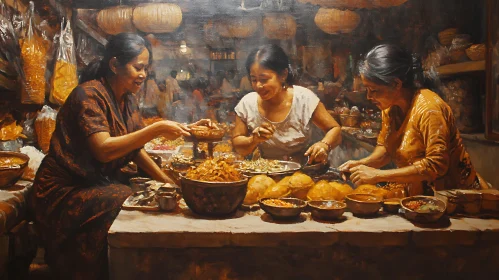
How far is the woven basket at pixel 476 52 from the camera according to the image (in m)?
3.58

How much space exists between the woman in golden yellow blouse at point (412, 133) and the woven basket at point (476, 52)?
69 centimetres

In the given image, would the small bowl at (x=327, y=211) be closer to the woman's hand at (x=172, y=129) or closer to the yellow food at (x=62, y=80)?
the woman's hand at (x=172, y=129)

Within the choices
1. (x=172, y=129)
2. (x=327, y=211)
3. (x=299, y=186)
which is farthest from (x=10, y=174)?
(x=327, y=211)

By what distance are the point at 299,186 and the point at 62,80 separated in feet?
7.23

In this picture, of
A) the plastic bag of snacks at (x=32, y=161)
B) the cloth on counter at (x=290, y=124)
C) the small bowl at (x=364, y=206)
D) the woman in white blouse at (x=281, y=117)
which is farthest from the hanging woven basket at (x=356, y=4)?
the plastic bag of snacks at (x=32, y=161)

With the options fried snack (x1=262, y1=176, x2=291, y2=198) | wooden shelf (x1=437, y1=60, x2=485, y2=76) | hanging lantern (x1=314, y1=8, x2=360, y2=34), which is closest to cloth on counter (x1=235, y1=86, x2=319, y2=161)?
hanging lantern (x1=314, y1=8, x2=360, y2=34)

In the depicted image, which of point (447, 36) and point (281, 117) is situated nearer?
point (447, 36)

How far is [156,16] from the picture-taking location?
3580mm

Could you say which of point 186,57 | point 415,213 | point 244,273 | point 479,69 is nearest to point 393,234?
point 415,213

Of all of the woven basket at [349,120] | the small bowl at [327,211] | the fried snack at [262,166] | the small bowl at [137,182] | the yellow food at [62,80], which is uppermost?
the yellow food at [62,80]

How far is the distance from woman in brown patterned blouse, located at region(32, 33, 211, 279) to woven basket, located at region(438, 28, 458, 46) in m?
2.19

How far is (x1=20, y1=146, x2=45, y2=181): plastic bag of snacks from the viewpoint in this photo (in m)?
3.54

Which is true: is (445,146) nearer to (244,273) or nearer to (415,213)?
(415,213)

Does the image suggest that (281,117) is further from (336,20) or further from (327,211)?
(327,211)
